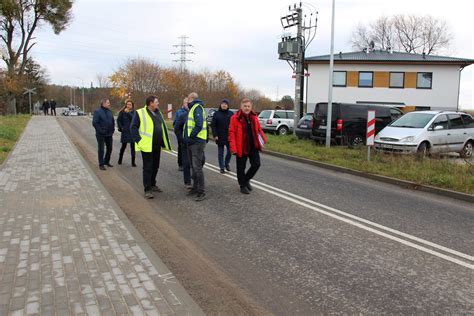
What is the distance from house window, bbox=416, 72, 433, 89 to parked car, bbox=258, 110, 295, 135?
1715 cm

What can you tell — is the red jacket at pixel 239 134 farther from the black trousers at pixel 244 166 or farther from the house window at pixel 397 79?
the house window at pixel 397 79

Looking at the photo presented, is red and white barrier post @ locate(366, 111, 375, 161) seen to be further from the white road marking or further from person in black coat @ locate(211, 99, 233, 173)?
the white road marking

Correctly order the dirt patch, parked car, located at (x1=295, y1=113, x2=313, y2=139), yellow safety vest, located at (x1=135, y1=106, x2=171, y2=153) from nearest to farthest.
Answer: the dirt patch < yellow safety vest, located at (x1=135, y1=106, x2=171, y2=153) < parked car, located at (x1=295, y1=113, x2=313, y2=139)

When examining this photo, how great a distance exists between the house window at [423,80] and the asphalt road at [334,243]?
100ft

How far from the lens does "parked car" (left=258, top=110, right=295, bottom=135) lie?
2480 centimetres

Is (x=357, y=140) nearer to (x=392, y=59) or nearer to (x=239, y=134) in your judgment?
(x=239, y=134)

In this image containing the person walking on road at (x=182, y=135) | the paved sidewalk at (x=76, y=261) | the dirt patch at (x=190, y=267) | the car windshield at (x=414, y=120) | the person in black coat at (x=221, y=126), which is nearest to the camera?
the paved sidewalk at (x=76, y=261)

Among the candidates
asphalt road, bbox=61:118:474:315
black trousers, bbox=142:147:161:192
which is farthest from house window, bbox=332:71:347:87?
black trousers, bbox=142:147:161:192

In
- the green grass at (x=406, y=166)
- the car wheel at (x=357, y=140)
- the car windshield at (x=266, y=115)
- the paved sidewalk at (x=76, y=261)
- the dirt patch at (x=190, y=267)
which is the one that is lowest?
the dirt patch at (x=190, y=267)

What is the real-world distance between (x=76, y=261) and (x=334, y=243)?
300 centimetres

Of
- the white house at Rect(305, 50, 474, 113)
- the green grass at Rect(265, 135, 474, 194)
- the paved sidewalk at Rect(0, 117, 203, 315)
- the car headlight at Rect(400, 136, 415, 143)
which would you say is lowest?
the paved sidewalk at Rect(0, 117, 203, 315)

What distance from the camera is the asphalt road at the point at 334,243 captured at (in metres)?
3.81

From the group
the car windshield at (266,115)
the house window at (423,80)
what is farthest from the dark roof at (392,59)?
the car windshield at (266,115)

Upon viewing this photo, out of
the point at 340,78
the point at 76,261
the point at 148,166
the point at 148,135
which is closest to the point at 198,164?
the point at 148,166
